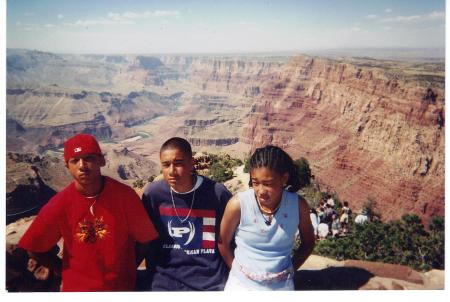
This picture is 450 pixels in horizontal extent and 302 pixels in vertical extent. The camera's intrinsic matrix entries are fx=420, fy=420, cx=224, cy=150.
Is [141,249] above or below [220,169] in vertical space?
above

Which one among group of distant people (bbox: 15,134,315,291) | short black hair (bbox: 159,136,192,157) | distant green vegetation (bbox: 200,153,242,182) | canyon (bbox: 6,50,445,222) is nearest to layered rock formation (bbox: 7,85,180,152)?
canyon (bbox: 6,50,445,222)

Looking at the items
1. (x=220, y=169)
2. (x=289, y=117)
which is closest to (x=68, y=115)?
(x=289, y=117)

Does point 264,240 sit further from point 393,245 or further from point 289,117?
point 289,117

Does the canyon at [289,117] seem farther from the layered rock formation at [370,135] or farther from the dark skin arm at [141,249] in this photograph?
the dark skin arm at [141,249]

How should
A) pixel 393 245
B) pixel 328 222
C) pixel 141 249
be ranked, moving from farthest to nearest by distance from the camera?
pixel 328 222 < pixel 393 245 < pixel 141 249

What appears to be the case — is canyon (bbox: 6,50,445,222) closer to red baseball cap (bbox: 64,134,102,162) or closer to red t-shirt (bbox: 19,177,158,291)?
red t-shirt (bbox: 19,177,158,291)

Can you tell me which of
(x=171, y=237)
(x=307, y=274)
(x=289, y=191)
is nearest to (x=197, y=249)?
(x=171, y=237)

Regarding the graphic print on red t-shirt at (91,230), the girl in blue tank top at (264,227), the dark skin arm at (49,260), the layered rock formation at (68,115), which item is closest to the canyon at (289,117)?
the layered rock formation at (68,115)
